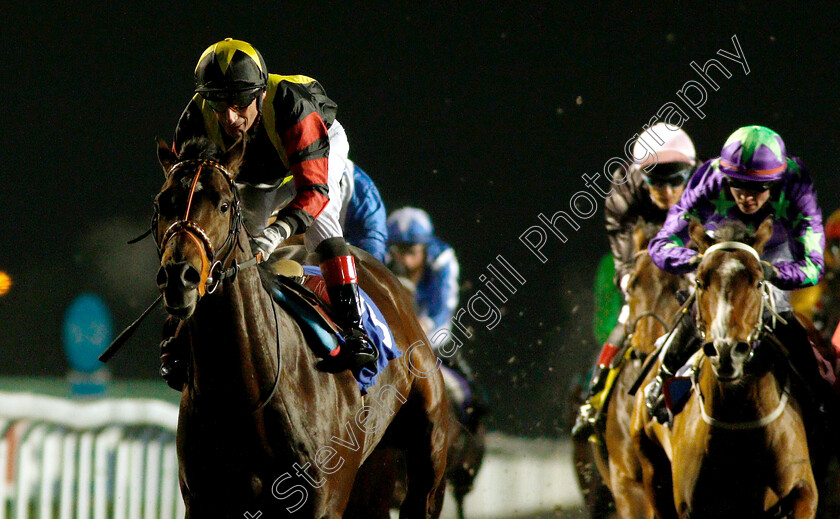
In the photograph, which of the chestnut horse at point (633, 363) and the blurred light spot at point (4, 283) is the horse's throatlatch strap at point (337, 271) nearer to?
the chestnut horse at point (633, 363)

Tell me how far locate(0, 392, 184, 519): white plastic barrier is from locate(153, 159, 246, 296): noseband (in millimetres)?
1862

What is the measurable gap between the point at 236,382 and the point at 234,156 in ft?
1.64

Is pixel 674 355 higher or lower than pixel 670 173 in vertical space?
lower

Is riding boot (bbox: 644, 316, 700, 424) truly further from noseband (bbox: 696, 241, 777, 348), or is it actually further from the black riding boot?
the black riding boot

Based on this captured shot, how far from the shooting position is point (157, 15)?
5742 millimetres

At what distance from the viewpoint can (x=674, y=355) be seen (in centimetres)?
327

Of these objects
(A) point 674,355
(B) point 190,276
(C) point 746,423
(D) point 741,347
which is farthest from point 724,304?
(B) point 190,276

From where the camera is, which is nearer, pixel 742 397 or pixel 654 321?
pixel 742 397

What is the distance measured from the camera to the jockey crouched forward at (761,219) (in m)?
3.07

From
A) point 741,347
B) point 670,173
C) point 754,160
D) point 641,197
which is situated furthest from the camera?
point 641,197

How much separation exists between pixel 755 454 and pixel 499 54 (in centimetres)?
394

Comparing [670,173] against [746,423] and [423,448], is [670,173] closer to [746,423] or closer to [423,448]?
[746,423]

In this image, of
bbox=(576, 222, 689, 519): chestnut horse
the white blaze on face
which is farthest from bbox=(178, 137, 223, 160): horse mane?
bbox=(576, 222, 689, 519): chestnut horse

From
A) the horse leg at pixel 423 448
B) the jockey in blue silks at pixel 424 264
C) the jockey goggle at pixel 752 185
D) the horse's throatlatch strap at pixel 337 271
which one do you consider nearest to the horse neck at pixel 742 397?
the jockey goggle at pixel 752 185
